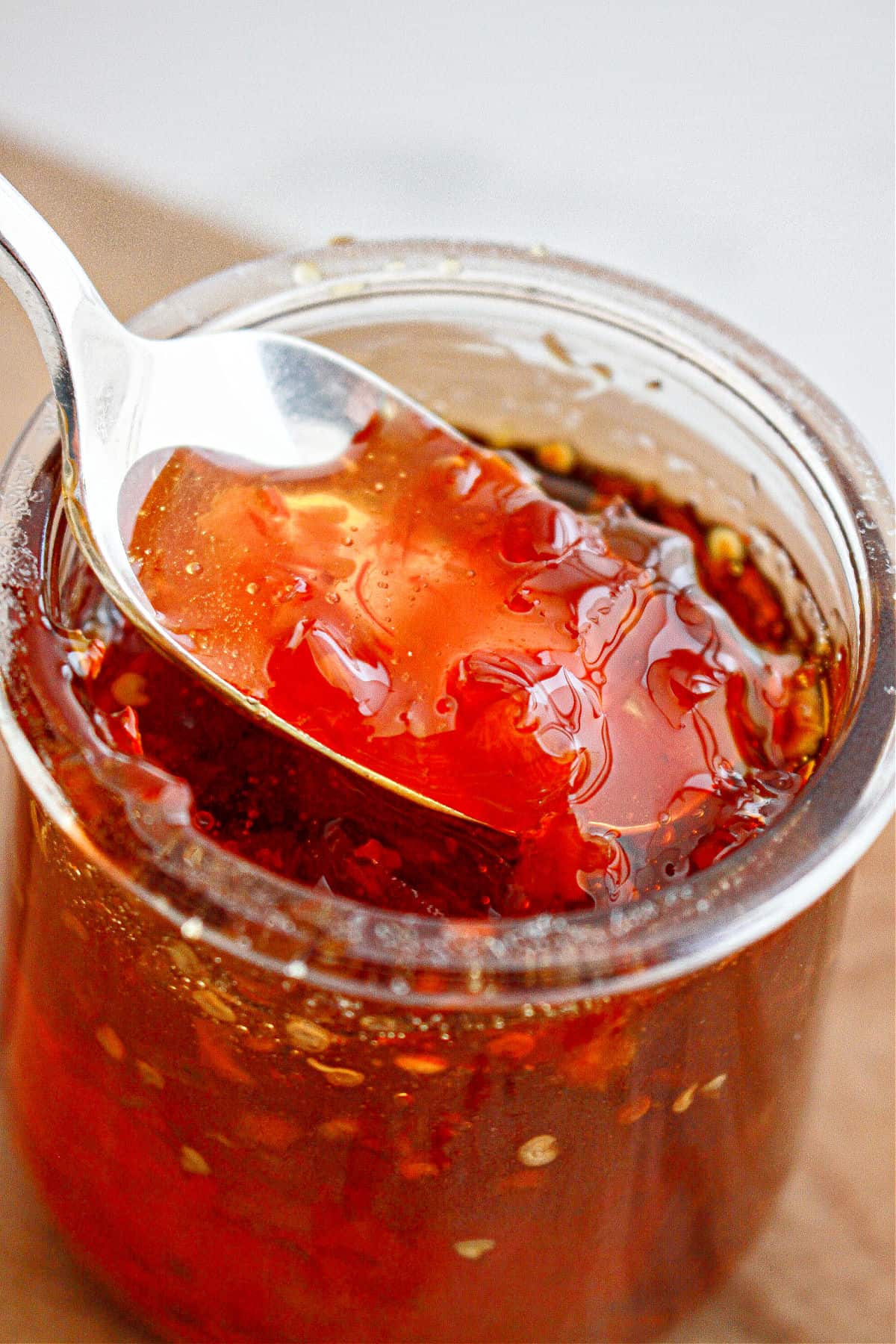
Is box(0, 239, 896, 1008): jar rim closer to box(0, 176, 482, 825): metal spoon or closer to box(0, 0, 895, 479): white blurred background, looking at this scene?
box(0, 176, 482, 825): metal spoon

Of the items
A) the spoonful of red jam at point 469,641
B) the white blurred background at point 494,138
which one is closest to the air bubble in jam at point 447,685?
the spoonful of red jam at point 469,641

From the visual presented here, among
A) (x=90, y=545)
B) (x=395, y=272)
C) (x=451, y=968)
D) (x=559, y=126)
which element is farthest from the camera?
(x=559, y=126)

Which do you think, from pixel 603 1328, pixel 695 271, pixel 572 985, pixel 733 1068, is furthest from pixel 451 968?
pixel 695 271

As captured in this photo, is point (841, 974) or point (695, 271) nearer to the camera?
point (841, 974)

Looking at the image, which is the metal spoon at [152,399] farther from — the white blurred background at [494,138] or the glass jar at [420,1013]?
the white blurred background at [494,138]

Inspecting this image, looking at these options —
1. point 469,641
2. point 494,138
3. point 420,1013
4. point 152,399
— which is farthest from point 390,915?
point 494,138

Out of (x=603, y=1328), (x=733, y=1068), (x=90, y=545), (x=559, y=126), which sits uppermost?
(x=559, y=126)

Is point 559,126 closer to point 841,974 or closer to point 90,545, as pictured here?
point 841,974
